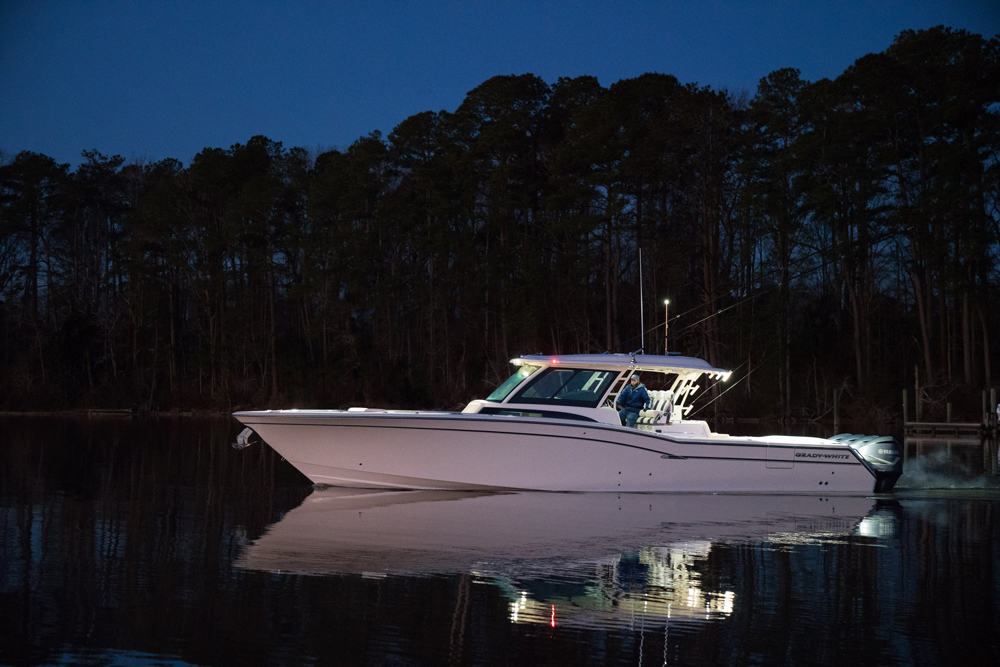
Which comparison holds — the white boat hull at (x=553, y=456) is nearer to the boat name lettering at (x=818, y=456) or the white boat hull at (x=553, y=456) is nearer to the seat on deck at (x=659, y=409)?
the boat name lettering at (x=818, y=456)

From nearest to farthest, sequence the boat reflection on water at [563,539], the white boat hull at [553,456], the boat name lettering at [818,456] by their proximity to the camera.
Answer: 1. the boat reflection on water at [563,539]
2. the white boat hull at [553,456]
3. the boat name lettering at [818,456]

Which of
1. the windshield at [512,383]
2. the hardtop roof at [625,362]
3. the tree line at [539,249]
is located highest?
the tree line at [539,249]

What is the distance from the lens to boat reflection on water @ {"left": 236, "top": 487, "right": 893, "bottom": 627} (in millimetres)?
8445

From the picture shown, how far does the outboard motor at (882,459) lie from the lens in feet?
52.3

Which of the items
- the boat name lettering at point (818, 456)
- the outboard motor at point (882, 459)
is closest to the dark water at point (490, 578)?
the outboard motor at point (882, 459)

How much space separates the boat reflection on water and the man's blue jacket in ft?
4.75

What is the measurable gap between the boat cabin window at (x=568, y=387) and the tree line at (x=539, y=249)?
68.2ft

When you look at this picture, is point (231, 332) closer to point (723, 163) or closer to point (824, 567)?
point (723, 163)

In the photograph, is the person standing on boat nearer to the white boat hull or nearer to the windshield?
the white boat hull

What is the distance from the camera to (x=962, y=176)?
3934 cm

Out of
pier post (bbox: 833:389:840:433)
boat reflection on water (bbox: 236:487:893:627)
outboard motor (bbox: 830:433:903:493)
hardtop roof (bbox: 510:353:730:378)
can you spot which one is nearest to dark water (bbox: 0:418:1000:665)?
boat reflection on water (bbox: 236:487:893:627)

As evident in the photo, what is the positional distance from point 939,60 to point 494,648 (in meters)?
40.0

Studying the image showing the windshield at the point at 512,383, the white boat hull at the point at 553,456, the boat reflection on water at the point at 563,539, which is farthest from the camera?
the windshield at the point at 512,383

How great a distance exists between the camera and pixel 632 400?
1614 cm
